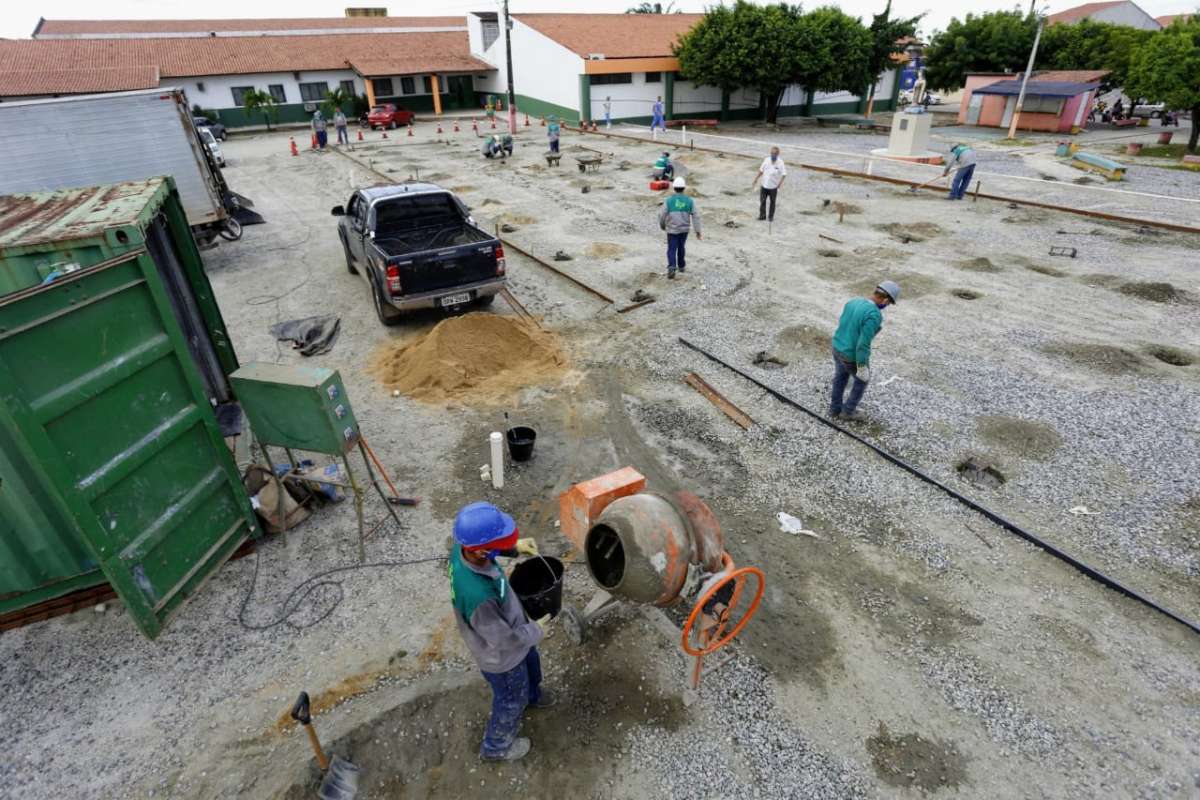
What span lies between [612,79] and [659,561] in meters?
36.8

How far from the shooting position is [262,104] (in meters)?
39.3

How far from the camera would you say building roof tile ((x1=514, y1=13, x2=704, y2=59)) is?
35.3 metres

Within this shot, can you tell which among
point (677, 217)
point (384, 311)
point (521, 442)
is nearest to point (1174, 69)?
point (677, 217)

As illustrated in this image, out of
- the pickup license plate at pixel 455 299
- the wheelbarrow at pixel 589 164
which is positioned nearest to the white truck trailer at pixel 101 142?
the pickup license plate at pixel 455 299

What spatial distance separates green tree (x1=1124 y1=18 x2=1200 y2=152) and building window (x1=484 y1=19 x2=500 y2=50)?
3644cm

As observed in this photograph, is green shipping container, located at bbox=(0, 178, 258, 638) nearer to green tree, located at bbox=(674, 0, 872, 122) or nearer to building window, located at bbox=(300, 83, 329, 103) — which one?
green tree, located at bbox=(674, 0, 872, 122)

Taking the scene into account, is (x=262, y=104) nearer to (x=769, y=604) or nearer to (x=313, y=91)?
(x=313, y=91)

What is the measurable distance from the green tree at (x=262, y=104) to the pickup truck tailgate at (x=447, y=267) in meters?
39.4

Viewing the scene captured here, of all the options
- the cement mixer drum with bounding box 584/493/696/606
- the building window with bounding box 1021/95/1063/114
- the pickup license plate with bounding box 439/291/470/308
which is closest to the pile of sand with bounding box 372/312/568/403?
the pickup license plate with bounding box 439/291/470/308

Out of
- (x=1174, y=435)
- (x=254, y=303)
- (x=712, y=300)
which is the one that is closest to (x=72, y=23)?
(x=254, y=303)

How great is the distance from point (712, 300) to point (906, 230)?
22.6 ft

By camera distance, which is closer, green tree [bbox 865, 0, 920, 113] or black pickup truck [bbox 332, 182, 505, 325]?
black pickup truck [bbox 332, 182, 505, 325]

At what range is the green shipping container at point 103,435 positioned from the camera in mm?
3670

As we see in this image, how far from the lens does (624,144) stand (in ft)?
94.4
